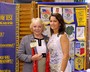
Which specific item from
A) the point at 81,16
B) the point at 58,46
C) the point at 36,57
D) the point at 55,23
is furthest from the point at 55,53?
the point at 81,16

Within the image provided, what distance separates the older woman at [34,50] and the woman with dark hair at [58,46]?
0.11m

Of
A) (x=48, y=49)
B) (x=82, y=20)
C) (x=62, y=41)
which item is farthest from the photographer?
(x=82, y=20)

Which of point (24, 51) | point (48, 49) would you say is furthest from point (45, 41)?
point (24, 51)

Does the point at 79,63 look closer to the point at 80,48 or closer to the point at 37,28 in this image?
the point at 80,48

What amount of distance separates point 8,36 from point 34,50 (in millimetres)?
1010

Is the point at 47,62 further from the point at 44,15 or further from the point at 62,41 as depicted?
the point at 44,15

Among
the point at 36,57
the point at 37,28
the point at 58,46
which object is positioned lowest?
the point at 36,57

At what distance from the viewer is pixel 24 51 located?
3.04m

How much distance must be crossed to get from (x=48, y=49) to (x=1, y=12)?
124 cm

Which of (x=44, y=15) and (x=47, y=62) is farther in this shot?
(x=44, y=15)

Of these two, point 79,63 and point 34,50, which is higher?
point 34,50

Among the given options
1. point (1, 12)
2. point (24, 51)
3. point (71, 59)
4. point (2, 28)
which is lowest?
point (71, 59)

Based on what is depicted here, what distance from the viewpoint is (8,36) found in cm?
385

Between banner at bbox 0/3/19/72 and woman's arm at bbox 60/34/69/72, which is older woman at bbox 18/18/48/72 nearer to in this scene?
woman's arm at bbox 60/34/69/72
